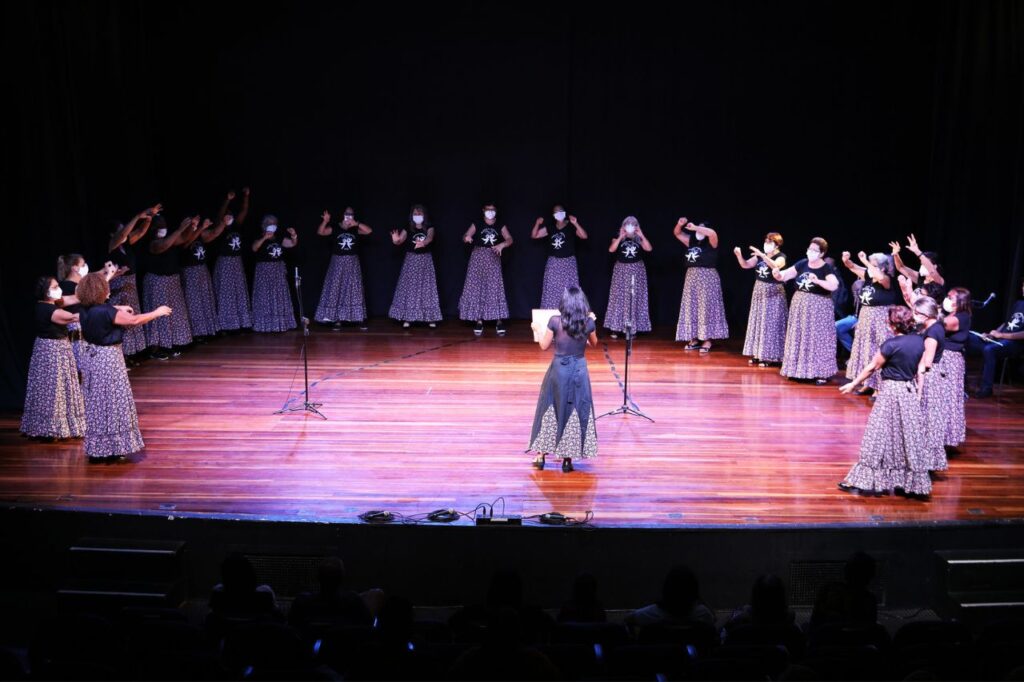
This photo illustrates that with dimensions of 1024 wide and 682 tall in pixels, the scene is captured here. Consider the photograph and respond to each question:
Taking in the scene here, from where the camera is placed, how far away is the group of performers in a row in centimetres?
700

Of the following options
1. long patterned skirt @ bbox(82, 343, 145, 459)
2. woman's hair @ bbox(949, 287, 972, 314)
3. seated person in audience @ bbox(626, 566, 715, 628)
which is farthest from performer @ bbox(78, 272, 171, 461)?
woman's hair @ bbox(949, 287, 972, 314)

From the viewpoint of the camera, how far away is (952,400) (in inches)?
292

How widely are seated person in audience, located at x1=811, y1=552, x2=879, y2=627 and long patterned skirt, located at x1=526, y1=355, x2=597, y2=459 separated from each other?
232 centimetres

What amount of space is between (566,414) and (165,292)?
5403 mm

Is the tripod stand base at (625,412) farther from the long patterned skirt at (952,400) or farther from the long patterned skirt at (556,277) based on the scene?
the long patterned skirt at (556,277)

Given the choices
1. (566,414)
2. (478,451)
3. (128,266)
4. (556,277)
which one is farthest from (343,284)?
(566,414)

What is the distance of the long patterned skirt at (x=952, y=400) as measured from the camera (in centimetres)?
740

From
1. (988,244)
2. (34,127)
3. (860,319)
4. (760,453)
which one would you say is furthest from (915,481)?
(34,127)

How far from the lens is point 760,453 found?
7.41 m

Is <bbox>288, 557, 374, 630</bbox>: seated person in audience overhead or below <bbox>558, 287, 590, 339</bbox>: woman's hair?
below

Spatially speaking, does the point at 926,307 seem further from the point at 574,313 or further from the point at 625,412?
the point at 625,412

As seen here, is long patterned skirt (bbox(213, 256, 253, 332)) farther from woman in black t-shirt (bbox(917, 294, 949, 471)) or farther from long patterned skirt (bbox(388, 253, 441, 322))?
woman in black t-shirt (bbox(917, 294, 949, 471))

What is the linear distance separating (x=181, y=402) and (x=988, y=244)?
331 inches

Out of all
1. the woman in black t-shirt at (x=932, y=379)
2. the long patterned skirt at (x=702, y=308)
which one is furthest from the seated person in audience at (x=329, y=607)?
the long patterned skirt at (x=702, y=308)
